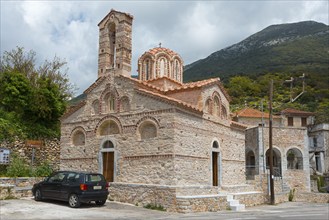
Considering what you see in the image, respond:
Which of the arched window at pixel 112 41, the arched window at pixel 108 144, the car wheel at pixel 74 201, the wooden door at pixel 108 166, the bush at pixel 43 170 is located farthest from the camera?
the bush at pixel 43 170

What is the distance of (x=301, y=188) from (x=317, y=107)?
36473 millimetres

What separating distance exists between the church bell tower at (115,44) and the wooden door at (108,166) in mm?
4435

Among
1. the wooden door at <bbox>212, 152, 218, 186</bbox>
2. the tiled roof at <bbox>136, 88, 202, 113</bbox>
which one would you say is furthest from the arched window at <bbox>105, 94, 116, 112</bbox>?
the wooden door at <bbox>212, 152, 218, 186</bbox>

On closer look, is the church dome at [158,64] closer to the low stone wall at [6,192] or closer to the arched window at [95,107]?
the arched window at [95,107]

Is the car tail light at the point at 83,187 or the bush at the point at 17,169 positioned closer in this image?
the car tail light at the point at 83,187

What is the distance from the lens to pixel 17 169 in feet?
62.7

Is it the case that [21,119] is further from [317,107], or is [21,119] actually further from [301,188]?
[317,107]

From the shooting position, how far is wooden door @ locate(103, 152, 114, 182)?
18.3 metres

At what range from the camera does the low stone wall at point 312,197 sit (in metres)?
25.5

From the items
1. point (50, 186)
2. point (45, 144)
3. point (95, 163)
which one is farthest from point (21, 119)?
point (50, 186)

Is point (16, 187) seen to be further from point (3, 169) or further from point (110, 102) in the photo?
point (110, 102)

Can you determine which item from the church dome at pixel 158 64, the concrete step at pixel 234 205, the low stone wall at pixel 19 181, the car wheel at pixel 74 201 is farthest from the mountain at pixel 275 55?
the car wheel at pixel 74 201

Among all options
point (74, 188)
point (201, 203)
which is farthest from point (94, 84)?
point (201, 203)

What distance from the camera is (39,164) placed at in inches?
879
